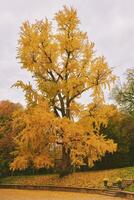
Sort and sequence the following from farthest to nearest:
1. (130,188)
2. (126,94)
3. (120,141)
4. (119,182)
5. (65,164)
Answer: (126,94), (120,141), (65,164), (119,182), (130,188)

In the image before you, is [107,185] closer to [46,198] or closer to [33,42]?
[46,198]

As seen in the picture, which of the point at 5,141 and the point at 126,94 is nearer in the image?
the point at 5,141

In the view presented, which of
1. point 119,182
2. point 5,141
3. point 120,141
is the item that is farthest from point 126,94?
point 119,182

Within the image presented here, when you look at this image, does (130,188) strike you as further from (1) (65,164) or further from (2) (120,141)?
(2) (120,141)

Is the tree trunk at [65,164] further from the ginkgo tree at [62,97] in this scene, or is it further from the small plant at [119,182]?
the small plant at [119,182]

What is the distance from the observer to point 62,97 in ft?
129

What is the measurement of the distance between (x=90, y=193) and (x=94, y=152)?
6.06 meters

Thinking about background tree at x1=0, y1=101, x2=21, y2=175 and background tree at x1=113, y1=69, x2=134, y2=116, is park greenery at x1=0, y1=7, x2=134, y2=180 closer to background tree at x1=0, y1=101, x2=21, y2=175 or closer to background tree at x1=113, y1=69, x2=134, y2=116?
background tree at x1=0, y1=101, x2=21, y2=175

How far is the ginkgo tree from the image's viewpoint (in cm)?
3625

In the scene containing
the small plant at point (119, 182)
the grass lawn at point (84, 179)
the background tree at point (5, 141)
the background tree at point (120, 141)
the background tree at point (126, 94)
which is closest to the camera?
the small plant at point (119, 182)

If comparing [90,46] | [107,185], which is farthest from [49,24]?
[107,185]

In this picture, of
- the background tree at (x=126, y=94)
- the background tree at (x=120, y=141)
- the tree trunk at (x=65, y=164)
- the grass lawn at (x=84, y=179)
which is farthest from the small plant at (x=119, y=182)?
the background tree at (x=126, y=94)

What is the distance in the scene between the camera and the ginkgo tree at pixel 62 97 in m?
36.2

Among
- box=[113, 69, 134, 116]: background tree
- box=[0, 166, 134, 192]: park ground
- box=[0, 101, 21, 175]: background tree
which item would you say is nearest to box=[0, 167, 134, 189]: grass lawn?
box=[0, 166, 134, 192]: park ground
